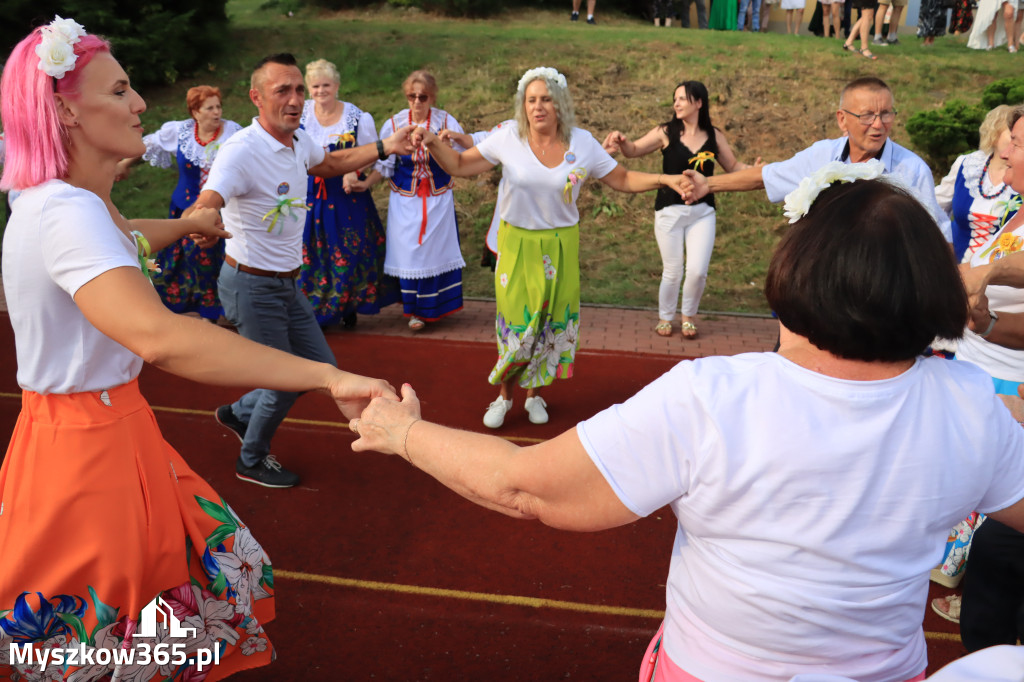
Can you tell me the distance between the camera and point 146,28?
1441 centimetres

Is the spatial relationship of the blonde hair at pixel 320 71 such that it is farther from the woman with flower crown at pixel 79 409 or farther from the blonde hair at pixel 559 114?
the woman with flower crown at pixel 79 409

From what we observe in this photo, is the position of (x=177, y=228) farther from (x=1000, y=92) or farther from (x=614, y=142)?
(x=1000, y=92)

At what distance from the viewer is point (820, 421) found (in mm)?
1546

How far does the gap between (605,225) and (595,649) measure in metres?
9.22

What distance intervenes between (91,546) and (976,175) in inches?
196

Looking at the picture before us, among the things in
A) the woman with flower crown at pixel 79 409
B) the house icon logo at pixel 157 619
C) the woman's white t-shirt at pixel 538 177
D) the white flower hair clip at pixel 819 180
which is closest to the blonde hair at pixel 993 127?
the woman's white t-shirt at pixel 538 177

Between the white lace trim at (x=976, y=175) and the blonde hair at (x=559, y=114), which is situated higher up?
the blonde hair at (x=559, y=114)

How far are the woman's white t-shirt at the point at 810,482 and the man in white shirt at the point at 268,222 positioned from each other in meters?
3.37

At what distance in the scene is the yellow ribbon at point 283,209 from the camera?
15.3 ft

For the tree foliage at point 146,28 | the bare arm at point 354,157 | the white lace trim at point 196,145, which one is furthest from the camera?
the tree foliage at point 146,28

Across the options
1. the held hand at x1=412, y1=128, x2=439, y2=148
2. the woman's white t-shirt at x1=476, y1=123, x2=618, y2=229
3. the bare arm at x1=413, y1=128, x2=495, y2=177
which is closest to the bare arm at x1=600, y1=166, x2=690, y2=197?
the woman's white t-shirt at x1=476, y1=123, x2=618, y2=229

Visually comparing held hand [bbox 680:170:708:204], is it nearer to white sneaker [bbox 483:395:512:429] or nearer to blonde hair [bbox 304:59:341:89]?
white sneaker [bbox 483:395:512:429]

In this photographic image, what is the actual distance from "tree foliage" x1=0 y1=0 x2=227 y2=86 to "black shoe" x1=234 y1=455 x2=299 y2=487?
10.6m

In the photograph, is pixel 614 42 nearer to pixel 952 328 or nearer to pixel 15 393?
pixel 15 393
